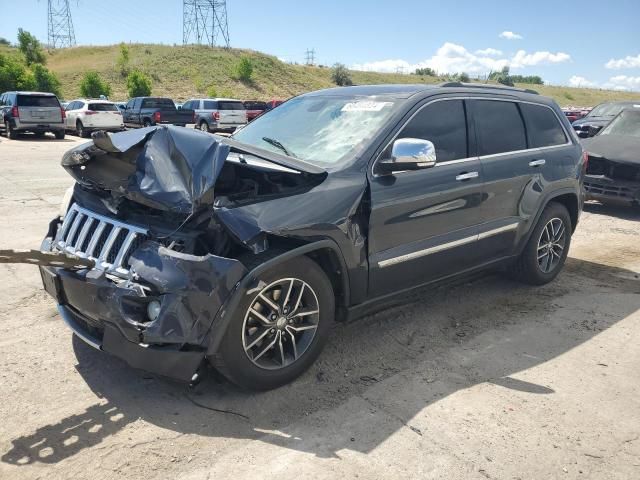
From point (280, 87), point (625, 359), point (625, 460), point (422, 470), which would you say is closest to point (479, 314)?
point (625, 359)

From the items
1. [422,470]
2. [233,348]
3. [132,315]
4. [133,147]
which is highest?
[133,147]

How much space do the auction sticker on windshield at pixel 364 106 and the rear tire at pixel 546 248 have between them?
210cm

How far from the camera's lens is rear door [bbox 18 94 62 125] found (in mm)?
19547

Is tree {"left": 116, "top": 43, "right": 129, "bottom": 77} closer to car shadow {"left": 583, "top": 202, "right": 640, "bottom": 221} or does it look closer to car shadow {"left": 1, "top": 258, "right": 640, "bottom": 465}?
car shadow {"left": 583, "top": 202, "right": 640, "bottom": 221}

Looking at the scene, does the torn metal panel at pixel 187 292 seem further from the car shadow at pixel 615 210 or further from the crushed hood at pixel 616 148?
the car shadow at pixel 615 210

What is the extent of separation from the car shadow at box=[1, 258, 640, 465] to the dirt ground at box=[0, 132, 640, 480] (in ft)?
0.04

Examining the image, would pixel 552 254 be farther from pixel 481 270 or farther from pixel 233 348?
pixel 233 348

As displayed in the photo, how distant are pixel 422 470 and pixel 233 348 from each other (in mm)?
1169

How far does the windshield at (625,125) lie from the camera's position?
10.00m

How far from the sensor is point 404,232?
149 inches

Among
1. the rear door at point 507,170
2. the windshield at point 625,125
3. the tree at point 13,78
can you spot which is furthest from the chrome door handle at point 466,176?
the tree at point 13,78

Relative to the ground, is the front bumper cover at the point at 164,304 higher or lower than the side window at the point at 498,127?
lower

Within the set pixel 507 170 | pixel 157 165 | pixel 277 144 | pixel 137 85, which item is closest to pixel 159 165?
pixel 157 165

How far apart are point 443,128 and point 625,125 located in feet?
25.7
